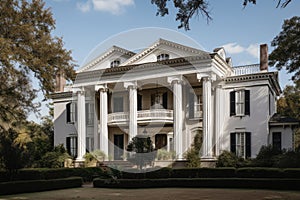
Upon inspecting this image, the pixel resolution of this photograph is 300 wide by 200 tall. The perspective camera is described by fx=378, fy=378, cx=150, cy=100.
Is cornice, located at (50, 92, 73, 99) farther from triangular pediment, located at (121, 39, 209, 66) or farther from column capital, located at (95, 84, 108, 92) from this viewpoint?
triangular pediment, located at (121, 39, 209, 66)

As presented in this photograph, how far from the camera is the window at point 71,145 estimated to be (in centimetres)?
3459

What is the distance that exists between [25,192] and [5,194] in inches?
52.2

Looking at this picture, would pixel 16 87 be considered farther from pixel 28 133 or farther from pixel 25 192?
pixel 28 133

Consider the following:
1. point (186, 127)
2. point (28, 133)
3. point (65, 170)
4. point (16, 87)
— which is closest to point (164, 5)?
point (16, 87)

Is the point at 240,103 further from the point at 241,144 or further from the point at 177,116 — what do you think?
the point at 177,116

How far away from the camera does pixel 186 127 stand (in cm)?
2986

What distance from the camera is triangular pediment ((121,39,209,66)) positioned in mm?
28000

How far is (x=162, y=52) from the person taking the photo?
29391mm

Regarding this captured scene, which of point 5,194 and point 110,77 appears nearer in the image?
point 5,194

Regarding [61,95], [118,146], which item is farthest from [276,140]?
[61,95]

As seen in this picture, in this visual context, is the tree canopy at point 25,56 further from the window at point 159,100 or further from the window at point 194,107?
the window at point 194,107

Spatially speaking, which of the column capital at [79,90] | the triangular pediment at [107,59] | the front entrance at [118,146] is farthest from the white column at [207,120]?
the column capital at [79,90]

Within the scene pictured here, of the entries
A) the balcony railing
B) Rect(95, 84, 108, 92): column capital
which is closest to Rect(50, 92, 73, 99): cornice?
Rect(95, 84, 108, 92): column capital

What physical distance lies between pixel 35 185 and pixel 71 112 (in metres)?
15.9
